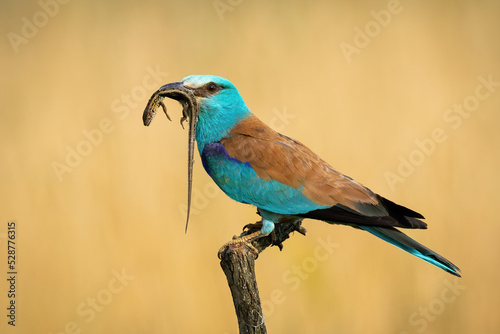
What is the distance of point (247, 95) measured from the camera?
433 centimetres

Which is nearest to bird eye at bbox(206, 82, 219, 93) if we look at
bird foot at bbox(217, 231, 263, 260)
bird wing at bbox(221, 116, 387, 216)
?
bird wing at bbox(221, 116, 387, 216)

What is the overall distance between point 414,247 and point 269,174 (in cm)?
74

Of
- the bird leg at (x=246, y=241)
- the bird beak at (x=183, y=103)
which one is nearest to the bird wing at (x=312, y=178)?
the bird beak at (x=183, y=103)

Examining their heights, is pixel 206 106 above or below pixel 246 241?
above

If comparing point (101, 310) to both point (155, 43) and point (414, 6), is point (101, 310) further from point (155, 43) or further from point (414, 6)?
point (414, 6)

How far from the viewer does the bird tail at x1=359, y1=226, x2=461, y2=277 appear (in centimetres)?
273

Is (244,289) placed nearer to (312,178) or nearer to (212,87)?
(312,178)

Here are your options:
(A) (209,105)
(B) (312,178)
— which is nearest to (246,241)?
(B) (312,178)

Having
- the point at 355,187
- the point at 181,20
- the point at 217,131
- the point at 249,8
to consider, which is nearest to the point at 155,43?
the point at 181,20

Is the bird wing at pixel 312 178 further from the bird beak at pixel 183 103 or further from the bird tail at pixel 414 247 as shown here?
the bird beak at pixel 183 103

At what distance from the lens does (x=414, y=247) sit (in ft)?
8.99

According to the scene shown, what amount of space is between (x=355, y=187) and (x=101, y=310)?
1879 millimetres

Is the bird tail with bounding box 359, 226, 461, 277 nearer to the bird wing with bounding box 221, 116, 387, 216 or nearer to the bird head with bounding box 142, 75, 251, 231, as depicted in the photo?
the bird wing with bounding box 221, 116, 387, 216

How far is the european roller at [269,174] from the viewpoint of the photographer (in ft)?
→ 9.34
